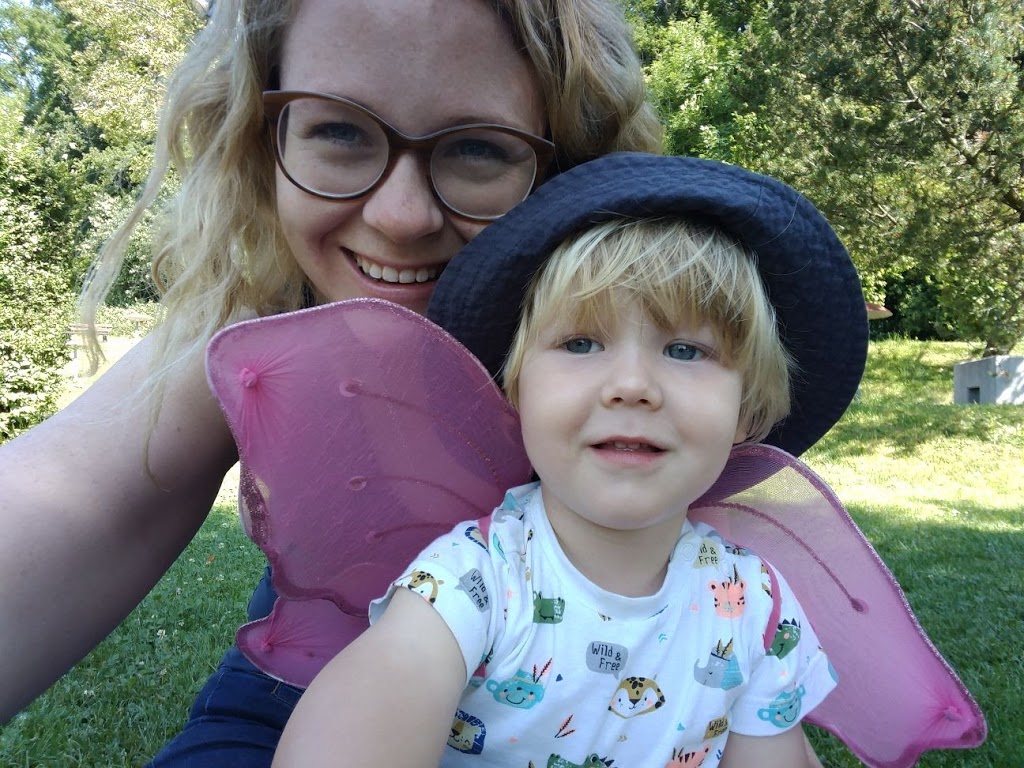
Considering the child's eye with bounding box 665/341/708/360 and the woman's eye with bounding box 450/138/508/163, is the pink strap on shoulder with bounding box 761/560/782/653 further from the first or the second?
the woman's eye with bounding box 450/138/508/163

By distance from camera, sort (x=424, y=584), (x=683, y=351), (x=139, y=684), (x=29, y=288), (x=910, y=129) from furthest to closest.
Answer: (x=29, y=288)
(x=910, y=129)
(x=139, y=684)
(x=683, y=351)
(x=424, y=584)

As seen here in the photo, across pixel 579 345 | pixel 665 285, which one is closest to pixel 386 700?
pixel 579 345

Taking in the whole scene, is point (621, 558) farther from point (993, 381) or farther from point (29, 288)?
point (993, 381)

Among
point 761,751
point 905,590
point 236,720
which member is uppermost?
point 761,751

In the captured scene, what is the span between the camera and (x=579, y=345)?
1430 mm

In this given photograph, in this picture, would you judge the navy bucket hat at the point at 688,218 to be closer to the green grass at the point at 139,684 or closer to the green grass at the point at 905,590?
the green grass at the point at 905,590

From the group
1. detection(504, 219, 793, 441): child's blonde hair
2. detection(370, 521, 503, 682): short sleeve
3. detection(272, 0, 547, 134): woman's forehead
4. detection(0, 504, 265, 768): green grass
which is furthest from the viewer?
detection(0, 504, 265, 768): green grass

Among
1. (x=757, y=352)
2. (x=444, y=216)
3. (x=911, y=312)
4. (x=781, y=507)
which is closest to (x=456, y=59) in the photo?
(x=444, y=216)

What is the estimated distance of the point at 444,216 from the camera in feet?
5.21

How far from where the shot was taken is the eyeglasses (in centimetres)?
154

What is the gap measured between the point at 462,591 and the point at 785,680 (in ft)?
1.88

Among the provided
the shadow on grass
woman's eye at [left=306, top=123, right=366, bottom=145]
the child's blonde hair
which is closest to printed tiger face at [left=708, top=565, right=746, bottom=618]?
the child's blonde hair

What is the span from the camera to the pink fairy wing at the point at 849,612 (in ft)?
5.18

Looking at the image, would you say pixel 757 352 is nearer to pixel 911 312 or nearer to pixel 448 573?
pixel 448 573
